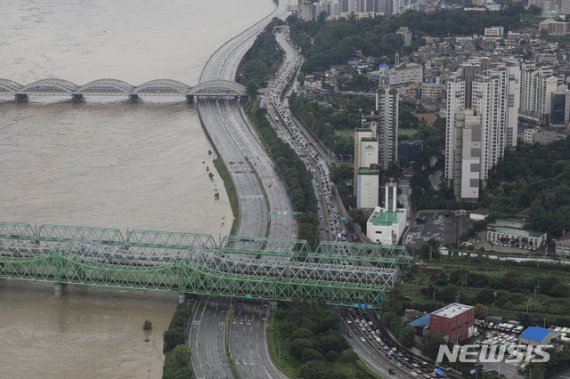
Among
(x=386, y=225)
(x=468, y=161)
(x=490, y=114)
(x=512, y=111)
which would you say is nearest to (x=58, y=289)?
(x=386, y=225)

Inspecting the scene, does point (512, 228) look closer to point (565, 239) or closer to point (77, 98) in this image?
point (565, 239)

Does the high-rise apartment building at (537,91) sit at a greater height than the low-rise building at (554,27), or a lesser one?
lesser

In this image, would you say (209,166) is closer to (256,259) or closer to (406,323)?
(256,259)

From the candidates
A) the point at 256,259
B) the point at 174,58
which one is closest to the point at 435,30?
the point at 174,58

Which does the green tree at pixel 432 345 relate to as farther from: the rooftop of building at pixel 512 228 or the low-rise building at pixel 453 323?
the rooftop of building at pixel 512 228

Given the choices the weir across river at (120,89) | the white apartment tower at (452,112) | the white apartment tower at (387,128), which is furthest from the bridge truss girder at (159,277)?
the weir across river at (120,89)
